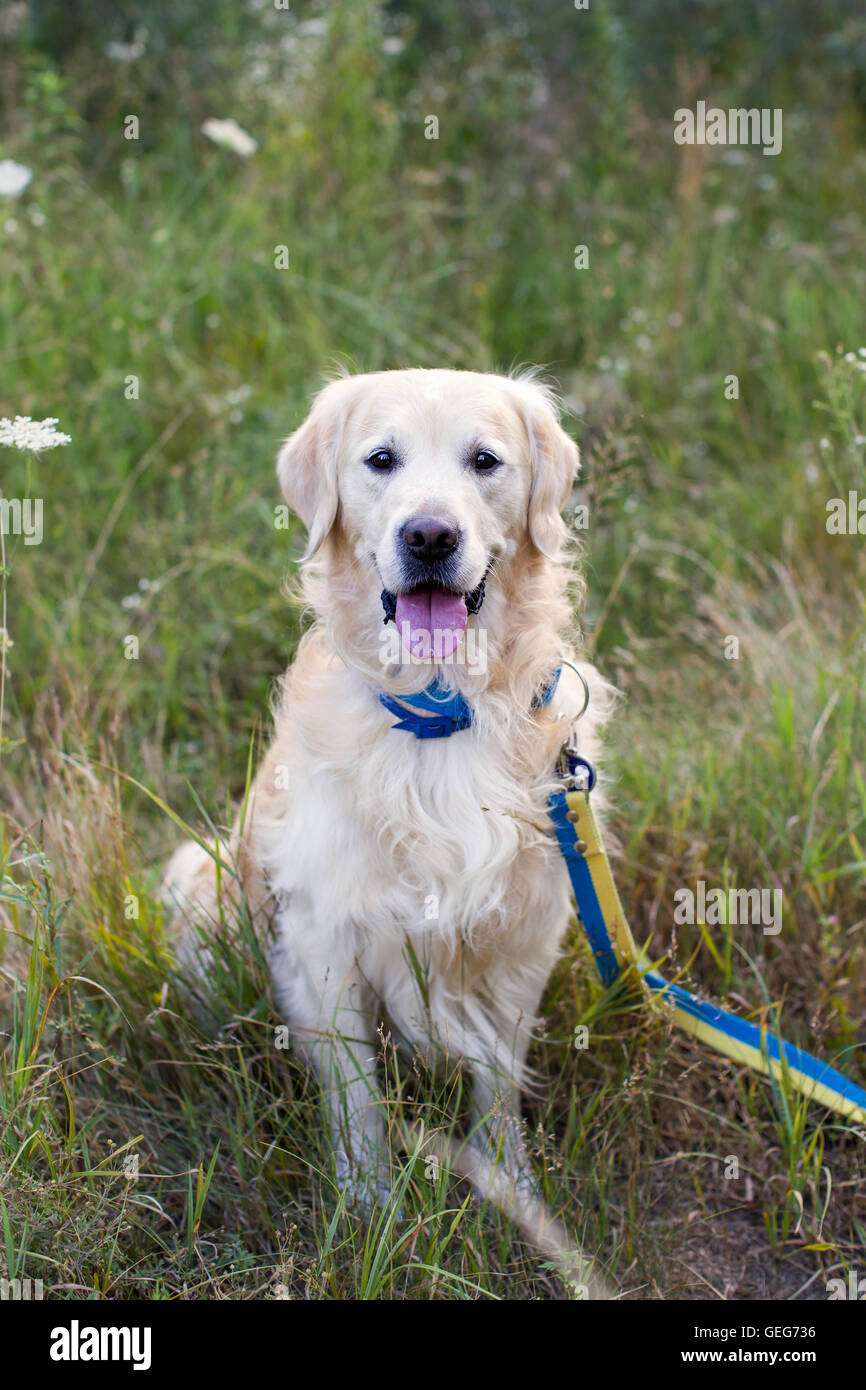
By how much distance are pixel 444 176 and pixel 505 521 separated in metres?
3.73

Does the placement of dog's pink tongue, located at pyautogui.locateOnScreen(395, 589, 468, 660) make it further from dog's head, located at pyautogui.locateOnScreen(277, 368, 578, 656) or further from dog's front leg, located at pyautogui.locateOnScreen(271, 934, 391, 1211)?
dog's front leg, located at pyautogui.locateOnScreen(271, 934, 391, 1211)

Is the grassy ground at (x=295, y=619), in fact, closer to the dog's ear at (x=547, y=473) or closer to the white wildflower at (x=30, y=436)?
the dog's ear at (x=547, y=473)

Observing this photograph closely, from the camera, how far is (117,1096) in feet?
7.84

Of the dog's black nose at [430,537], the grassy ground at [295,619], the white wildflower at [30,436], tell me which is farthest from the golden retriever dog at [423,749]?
the white wildflower at [30,436]

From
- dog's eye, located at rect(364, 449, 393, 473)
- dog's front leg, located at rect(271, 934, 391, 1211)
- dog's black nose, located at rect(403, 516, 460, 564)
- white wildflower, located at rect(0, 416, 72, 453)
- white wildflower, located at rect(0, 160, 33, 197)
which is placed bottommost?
dog's front leg, located at rect(271, 934, 391, 1211)

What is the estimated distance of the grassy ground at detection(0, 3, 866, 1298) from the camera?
7.14 ft

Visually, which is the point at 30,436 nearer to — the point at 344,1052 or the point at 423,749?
the point at 423,749

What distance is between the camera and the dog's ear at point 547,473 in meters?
2.43

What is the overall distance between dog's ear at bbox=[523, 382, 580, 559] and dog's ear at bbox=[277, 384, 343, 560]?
0.44 meters

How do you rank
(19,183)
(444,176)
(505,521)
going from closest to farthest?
(505,521)
(19,183)
(444,176)

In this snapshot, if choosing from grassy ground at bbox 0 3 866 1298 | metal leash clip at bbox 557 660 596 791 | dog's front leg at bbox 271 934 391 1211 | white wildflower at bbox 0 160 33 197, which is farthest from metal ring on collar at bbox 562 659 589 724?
white wildflower at bbox 0 160 33 197

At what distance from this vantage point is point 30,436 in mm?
2043

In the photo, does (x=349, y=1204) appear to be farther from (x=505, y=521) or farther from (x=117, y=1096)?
(x=505, y=521)

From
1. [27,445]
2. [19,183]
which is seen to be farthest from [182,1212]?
[19,183]
